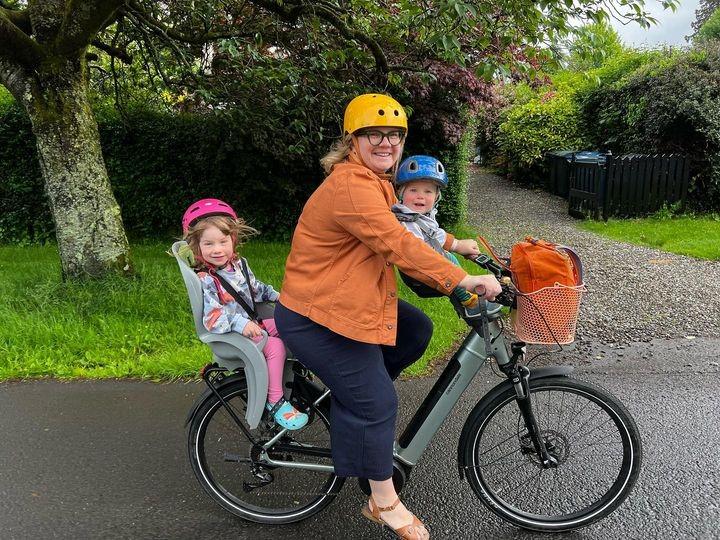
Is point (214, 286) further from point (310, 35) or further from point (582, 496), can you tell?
point (310, 35)

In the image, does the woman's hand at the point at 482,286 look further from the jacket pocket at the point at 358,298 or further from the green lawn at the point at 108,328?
the green lawn at the point at 108,328

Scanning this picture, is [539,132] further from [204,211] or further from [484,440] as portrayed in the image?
[204,211]

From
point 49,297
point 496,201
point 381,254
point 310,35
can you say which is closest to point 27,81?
point 49,297

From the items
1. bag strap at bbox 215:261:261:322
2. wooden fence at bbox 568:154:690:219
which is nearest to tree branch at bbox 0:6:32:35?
bag strap at bbox 215:261:261:322

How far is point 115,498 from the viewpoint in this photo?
2.78m

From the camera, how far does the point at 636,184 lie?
1017cm

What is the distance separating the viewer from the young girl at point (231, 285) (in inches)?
93.5

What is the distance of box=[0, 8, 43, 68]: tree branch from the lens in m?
5.12

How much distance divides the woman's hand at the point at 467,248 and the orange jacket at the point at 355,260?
1.34ft

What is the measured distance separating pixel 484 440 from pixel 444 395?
0.34 metres

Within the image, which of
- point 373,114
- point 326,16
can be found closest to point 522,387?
point 373,114

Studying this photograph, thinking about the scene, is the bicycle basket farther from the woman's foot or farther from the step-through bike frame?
the woman's foot

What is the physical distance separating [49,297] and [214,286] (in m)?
3.81

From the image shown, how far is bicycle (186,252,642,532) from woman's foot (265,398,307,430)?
8 centimetres
